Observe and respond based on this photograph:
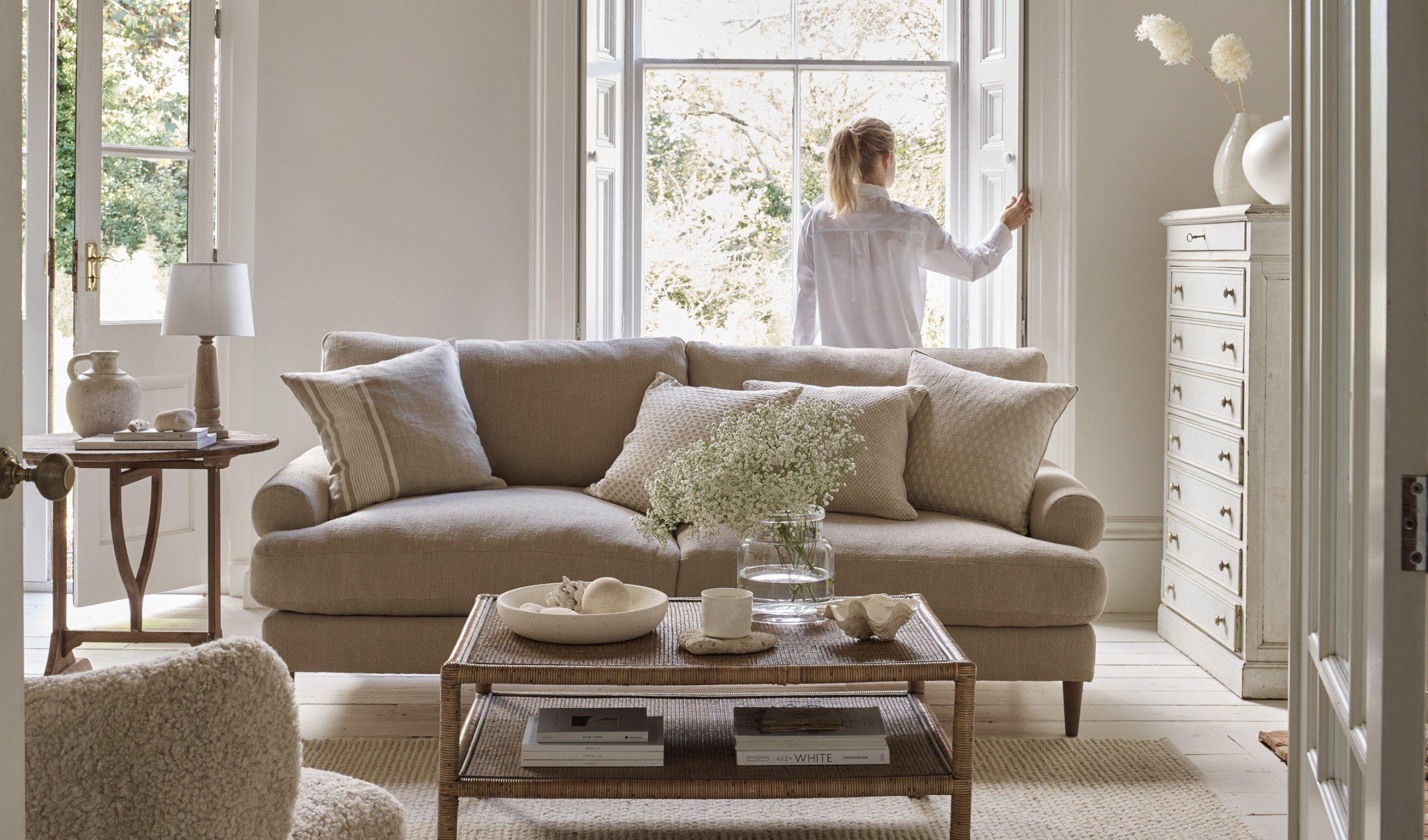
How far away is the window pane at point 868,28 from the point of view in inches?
187

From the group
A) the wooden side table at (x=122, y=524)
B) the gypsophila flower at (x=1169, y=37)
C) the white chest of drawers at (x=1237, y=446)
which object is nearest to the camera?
the wooden side table at (x=122, y=524)

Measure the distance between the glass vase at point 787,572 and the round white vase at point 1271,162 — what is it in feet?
6.37

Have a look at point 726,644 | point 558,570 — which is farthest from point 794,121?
point 726,644

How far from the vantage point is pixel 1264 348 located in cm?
350

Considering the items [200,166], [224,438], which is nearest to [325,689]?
[224,438]

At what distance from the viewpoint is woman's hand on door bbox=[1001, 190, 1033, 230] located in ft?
14.4

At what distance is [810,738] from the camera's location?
2.34 metres

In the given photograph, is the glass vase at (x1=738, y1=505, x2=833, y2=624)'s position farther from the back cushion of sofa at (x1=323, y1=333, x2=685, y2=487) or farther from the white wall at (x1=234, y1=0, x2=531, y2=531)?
the white wall at (x1=234, y1=0, x2=531, y2=531)

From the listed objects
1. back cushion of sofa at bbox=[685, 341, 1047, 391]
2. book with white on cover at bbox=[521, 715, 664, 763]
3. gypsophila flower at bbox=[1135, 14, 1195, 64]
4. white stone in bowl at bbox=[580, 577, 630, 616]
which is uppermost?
gypsophila flower at bbox=[1135, 14, 1195, 64]

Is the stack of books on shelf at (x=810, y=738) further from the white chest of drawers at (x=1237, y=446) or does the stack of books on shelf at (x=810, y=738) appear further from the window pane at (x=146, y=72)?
the window pane at (x=146, y=72)

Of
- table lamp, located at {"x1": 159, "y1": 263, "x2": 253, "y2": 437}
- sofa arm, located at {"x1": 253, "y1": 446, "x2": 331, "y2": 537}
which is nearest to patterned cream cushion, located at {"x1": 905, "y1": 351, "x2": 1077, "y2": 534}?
sofa arm, located at {"x1": 253, "y1": 446, "x2": 331, "y2": 537}

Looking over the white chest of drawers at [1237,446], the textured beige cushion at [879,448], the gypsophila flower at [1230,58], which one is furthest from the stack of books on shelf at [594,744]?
the gypsophila flower at [1230,58]

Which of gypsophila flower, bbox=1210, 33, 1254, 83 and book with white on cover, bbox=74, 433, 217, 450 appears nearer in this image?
book with white on cover, bbox=74, 433, 217, 450

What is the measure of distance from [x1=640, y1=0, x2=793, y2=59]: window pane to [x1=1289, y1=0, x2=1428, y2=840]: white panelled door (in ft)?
10.7
